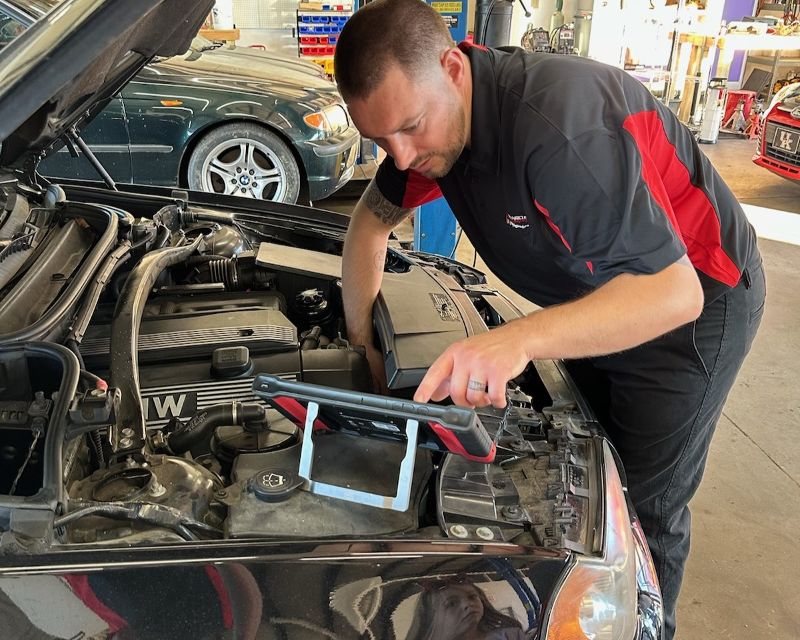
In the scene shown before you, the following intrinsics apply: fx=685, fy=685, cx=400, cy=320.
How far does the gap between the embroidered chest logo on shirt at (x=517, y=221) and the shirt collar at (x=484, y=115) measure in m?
0.10

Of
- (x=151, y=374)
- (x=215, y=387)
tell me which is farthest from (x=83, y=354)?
(x=215, y=387)

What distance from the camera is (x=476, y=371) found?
1.11 m

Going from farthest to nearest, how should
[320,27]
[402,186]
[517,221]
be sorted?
1. [320,27]
2. [402,186]
3. [517,221]

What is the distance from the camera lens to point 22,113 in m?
0.94

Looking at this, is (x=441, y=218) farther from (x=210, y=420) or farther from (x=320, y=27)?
(x=320, y=27)

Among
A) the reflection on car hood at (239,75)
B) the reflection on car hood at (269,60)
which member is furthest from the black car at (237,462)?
the reflection on car hood at (269,60)

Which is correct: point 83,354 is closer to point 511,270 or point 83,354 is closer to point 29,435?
point 29,435

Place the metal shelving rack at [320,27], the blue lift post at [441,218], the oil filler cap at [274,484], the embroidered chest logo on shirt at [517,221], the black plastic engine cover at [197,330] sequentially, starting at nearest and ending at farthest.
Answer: the oil filler cap at [274,484], the embroidered chest logo on shirt at [517,221], the black plastic engine cover at [197,330], the blue lift post at [441,218], the metal shelving rack at [320,27]

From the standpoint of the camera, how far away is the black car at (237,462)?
0.91m

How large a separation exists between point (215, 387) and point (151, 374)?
0.15 metres

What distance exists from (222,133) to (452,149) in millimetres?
3089

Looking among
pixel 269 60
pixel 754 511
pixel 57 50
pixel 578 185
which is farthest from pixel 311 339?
pixel 269 60

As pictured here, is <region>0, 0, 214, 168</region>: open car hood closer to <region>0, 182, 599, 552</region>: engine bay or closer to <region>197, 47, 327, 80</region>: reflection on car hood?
<region>0, 182, 599, 552</region>: engine bay

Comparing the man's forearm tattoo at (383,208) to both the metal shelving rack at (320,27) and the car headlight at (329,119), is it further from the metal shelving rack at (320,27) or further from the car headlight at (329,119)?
the metal shelving rack at (320,27)
